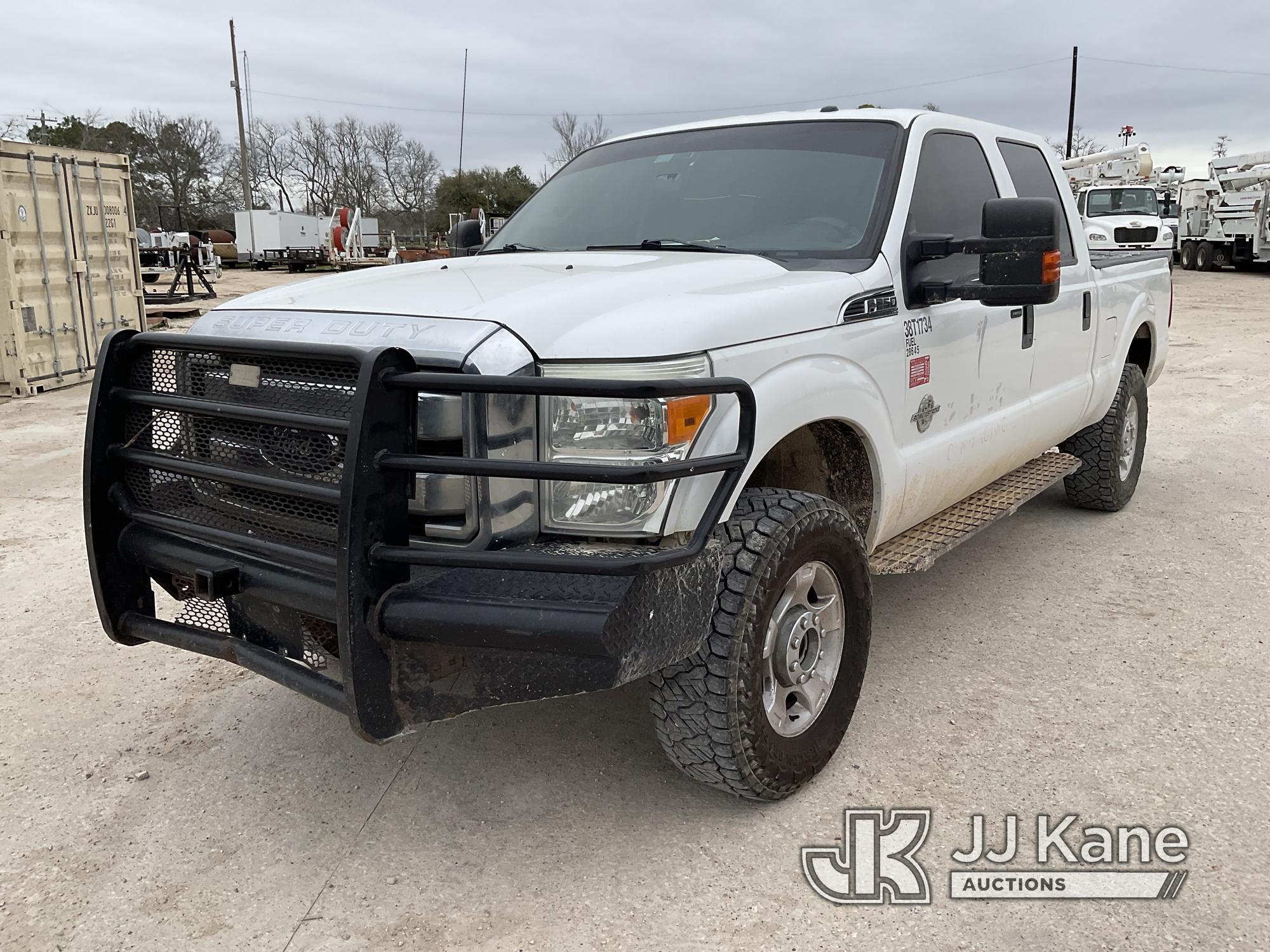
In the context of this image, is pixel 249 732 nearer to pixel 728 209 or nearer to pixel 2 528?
pixel 728 209

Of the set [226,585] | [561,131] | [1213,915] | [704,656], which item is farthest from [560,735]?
[561,131]

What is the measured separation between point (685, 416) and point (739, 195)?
1577 mm

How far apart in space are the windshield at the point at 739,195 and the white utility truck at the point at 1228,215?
27183 mm

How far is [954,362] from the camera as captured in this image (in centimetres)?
373

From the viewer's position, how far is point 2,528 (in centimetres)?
580

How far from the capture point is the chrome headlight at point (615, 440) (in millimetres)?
2461

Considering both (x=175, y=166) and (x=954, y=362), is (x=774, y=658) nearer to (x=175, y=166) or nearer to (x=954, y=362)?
(x=954, y=362)

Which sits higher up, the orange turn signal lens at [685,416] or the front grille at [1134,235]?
the front grille at [1134,235]

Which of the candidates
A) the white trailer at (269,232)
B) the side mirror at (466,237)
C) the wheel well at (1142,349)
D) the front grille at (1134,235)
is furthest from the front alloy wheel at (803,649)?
the white trailer at (269,232)

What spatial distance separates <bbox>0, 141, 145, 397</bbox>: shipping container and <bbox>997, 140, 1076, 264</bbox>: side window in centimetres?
960

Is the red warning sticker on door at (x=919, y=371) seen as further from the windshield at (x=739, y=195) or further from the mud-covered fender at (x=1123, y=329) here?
the mud-covered fender at (x=1123, y=329)

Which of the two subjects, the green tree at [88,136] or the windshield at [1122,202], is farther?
the green tree at [88,136]

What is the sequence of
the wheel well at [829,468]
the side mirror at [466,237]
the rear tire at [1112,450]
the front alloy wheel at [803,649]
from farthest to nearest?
1. the rear tire at [1112,450]
2. the side mirror at [466,237]
3. the wheel well at [829,468]
4. the front alloy wheel at [803,649]

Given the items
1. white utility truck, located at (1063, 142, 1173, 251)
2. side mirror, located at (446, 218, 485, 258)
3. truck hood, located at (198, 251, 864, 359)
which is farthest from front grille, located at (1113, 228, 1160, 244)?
truck hood, located at (198, 251, 864, 359)
